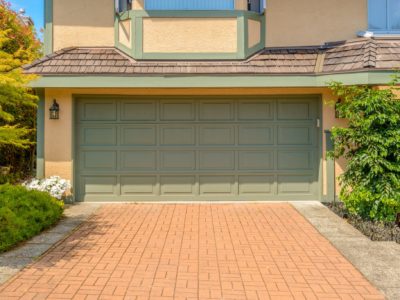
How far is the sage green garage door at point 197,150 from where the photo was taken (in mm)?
8586

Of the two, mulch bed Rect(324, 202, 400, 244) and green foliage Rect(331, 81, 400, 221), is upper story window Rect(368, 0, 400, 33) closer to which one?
green foliage Rect(331, 81, 400, 221)

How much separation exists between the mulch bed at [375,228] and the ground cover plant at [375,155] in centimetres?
9

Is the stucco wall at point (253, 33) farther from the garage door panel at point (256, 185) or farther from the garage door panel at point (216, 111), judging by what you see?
Answer: the garage door panel at point (256, 185)

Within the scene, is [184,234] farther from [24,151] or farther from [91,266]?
[24,151]

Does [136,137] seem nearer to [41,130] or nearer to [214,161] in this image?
[214,161]

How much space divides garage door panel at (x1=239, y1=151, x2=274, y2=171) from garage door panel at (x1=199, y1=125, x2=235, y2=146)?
0.45 metres

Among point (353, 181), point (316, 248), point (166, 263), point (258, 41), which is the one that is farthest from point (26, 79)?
point (353, 181)

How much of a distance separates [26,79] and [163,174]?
4.17 metres

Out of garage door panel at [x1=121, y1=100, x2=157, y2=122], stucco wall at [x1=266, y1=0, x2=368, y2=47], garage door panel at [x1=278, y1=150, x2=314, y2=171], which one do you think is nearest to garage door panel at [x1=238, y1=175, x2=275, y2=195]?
garage door panel at [x1=278, y1=150, x2=314, y2=171]

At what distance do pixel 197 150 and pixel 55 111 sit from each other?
11.1ft

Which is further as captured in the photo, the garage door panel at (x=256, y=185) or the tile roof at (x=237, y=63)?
the garage door panel at (x=256, y=185)

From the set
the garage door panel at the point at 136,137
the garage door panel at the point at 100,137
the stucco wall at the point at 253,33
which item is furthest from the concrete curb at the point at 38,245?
the stucco wall at the point at 253,33

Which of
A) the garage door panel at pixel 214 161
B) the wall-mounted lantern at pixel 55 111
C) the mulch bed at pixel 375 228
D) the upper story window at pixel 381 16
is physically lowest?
the mulch bed at pixel 375 228

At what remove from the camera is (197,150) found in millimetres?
8625
